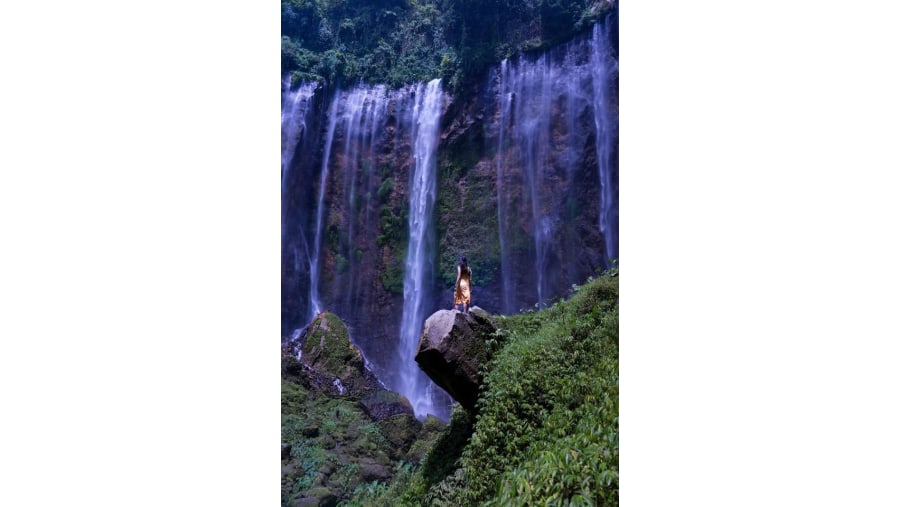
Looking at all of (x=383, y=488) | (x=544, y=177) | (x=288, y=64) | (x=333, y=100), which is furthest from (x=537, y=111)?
(x=383, y=488)

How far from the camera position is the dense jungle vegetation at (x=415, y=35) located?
440cm

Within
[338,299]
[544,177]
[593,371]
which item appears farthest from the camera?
[338,299]

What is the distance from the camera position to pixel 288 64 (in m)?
5.04

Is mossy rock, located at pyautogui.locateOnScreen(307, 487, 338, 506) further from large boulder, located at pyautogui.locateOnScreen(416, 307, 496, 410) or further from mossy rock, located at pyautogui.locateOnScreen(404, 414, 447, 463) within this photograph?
large boulder, located at pyautogui.locateOnScreen(416, 307, 496, 410)

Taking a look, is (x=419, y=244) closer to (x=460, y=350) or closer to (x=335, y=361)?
(x=460, y=350)

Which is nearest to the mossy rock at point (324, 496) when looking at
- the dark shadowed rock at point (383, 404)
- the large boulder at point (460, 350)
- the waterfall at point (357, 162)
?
the dark shadowed rock at point (383, 404)

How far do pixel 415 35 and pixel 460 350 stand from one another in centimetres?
212

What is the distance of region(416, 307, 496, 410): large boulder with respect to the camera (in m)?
4.24

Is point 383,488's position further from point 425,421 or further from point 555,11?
point 555,11

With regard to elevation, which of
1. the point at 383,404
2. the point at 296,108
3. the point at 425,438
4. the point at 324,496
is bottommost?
the point at 324,496

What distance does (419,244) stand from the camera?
4598mm

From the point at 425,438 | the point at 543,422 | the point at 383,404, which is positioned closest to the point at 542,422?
the point at 543,422

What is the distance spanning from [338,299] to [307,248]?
42cm

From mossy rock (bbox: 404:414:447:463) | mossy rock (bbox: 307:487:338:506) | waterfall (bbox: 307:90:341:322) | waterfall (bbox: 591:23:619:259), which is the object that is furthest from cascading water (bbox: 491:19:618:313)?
mossy rock (bbox: 307:487:338:506)
